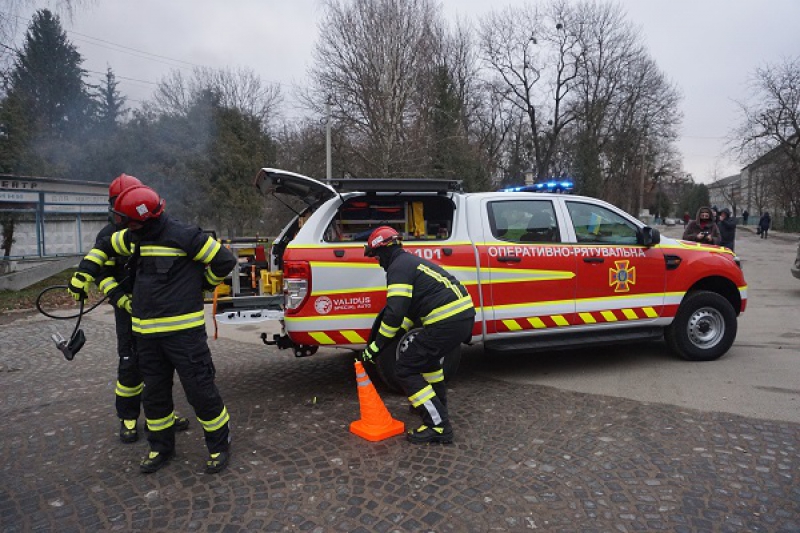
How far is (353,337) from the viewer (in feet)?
14.7

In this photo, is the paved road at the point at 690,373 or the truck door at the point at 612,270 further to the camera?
the truck door at the point at 612,270

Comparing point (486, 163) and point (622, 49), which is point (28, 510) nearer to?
point (486, 163)

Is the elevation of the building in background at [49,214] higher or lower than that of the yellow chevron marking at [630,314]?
higher

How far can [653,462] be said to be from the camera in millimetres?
3324

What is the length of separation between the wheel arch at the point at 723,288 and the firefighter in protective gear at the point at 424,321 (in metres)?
3.26

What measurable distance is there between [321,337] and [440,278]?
124 cm

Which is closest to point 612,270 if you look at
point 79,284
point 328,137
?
point 79,284

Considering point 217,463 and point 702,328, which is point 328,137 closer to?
point 702,328

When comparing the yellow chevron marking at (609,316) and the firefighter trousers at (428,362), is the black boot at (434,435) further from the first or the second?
the yellow chevron marking at (609,316)

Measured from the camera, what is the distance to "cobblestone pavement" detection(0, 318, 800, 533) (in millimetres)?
2773

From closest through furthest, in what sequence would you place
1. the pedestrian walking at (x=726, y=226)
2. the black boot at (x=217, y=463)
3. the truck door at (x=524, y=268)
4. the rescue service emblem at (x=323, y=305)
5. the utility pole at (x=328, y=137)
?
1. the black boot at (x=217, y=463)
2. the rescue service emblem at (x=323, y=305)
3. the truck door at (x=524, y=268)
4. the pedestrian walking at (x=726, y=226)
5. the utility pole at (x=328, y=137)

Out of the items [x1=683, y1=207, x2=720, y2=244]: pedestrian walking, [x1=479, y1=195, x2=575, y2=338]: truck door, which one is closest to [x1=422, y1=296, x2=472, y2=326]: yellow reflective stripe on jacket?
[x1=479, y1=195, x2=575, y2=338]: truck door

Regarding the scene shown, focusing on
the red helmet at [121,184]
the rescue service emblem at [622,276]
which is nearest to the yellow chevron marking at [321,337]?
the red helmet at [121,184]

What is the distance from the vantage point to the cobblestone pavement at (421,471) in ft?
9.10
